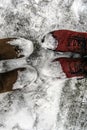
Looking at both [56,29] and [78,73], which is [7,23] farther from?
[78,73]

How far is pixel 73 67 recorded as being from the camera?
1920mm

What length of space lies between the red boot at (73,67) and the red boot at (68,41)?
0.07 meters

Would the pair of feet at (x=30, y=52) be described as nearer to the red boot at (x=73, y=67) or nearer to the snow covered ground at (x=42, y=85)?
the red boot at (x=73, y=67)

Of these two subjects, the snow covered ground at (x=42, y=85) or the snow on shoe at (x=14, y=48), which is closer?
the snow on shoe at (x=14, y=48)

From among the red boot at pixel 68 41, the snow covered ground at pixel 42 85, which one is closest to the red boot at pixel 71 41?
the red boot at pixel 68 41

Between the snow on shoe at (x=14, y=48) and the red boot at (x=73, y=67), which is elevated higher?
the snow on shoe at (x=14, y=48)

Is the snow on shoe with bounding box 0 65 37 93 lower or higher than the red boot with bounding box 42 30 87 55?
lower

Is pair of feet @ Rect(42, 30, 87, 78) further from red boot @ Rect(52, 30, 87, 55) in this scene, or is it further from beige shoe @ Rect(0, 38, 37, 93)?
beige shoe @ Rect(0, 38, 37, 93)

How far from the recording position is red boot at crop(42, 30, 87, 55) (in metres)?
1.90

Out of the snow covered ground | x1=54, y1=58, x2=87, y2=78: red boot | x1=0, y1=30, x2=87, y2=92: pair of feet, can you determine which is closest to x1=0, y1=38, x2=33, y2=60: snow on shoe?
x1=0, y1=30, x2=87, y2=92: pair of feet

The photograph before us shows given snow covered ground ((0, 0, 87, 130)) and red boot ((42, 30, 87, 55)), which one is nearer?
red boot ((42, 30, 87, 55))

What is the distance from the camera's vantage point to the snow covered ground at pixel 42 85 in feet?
6.71

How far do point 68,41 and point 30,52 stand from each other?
0.26 metres

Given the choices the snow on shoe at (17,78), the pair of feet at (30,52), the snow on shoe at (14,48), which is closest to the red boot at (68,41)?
the pair of feet at (30,52)
